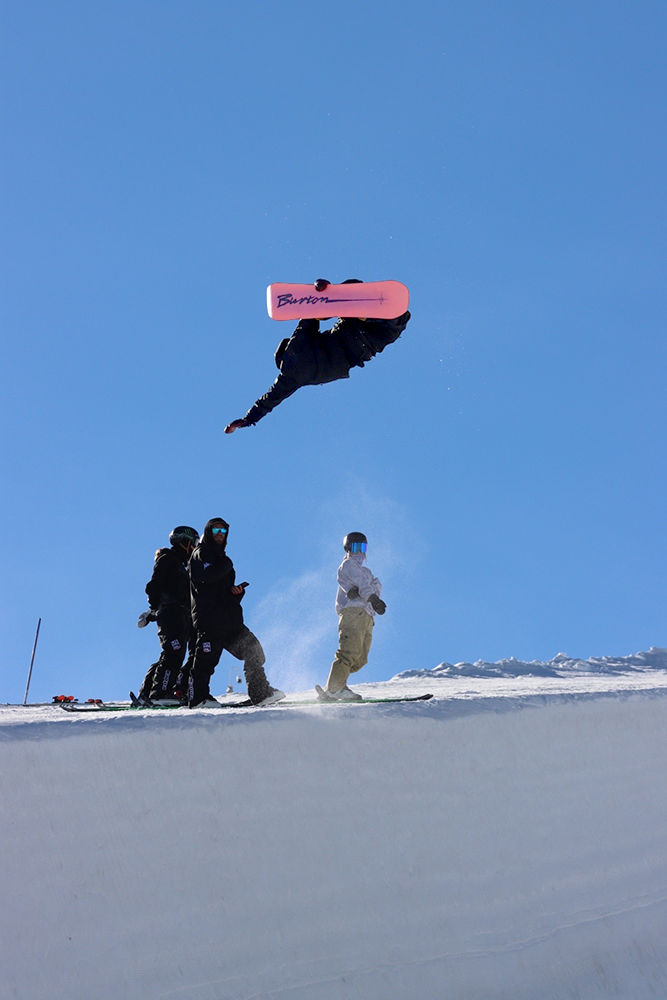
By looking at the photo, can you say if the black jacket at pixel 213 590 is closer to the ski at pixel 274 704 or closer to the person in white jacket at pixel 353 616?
the ski at pixel 274 704

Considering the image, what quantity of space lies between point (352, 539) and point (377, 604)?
1.73 ft

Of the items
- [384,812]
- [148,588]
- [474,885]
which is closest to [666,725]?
[474,885]

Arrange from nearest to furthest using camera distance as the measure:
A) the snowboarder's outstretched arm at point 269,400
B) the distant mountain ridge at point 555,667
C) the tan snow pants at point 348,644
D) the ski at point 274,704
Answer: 1. the ski at point 274,704
2. the tan snow pants at point 348,644
3. the snowboarder's outstretched arm at point 269,400
4. the distant mountain ridge at point 555,667

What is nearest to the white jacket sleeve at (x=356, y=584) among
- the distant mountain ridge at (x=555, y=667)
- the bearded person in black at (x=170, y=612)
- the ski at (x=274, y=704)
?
the ski at (x=274, y=704)

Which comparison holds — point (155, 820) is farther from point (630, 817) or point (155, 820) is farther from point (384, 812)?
point (630, 817)

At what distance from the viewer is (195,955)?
2.79m

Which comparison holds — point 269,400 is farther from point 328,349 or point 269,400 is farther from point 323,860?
point 323,860

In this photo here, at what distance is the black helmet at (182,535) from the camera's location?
234 inches

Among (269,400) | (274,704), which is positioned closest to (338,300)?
(269,400)

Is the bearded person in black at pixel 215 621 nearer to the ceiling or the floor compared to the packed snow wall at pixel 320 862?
nearer to the ceiling

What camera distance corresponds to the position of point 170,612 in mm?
5777

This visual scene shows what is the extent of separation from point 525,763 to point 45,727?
7.56ft

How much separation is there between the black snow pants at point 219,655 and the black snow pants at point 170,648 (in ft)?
2.41

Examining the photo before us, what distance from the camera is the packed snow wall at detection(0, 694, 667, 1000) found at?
2.78 meters
